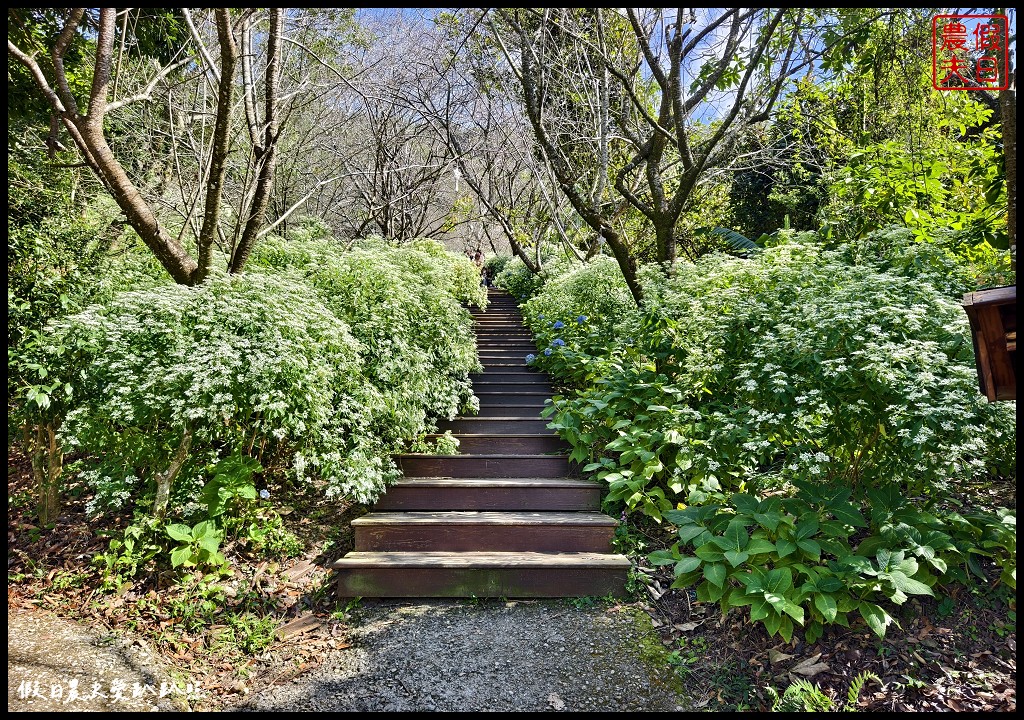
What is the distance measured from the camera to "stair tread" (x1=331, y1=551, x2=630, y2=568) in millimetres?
3430

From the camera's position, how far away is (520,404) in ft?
19.5

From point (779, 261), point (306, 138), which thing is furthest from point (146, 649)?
point (306, 138)

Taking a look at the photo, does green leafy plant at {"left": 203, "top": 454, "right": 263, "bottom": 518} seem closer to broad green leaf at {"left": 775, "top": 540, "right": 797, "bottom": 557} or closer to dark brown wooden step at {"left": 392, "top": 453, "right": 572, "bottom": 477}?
dark brown wooden step at {"left": 392, "top": 453, "right": 572, "bottom": 477}

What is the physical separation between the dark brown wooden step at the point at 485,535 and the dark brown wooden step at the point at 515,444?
116 centimetres

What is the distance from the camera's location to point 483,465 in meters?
4.64

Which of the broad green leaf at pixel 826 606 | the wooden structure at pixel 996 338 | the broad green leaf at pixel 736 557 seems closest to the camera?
the wooden structure at pixel 996 338

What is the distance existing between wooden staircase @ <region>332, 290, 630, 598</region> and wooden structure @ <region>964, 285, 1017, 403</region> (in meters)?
2.14

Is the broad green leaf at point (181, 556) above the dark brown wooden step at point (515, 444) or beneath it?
above

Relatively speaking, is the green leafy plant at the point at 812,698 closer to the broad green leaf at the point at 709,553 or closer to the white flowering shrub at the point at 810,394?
the broad green leaf at the point at 709,553

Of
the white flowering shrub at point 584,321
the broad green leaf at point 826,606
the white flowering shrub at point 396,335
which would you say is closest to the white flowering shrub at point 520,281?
the white flowering shrub at point 584,321

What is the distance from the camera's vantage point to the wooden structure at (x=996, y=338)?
1739mm

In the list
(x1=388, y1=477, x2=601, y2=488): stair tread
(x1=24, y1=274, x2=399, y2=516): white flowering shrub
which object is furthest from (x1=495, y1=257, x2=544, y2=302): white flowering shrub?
(x1=24, y1=274, x2=399, y2=516): white flowering shrub

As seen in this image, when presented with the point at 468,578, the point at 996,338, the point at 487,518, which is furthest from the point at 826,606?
the point at 487,518

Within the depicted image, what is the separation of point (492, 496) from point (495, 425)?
1.31 metres
